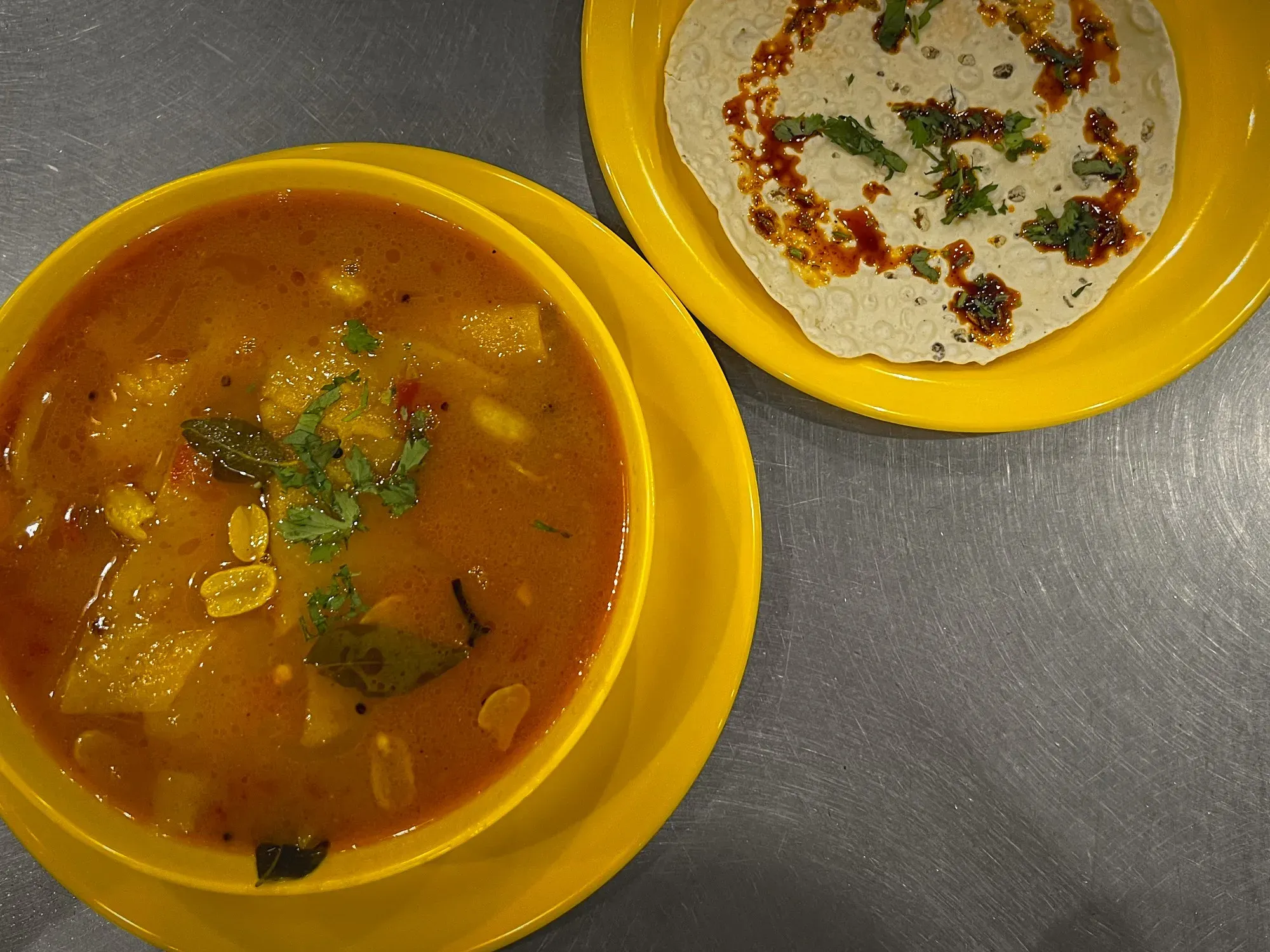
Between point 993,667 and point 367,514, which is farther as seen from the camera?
point 993,667

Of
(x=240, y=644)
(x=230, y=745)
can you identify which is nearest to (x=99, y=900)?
(x=230, y=745)

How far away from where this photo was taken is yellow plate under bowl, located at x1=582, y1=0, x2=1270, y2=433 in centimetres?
226

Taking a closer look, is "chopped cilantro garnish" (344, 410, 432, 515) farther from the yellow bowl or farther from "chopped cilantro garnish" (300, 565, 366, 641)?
the yellow bowl

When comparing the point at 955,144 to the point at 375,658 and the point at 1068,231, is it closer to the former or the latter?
the point at 1068,231

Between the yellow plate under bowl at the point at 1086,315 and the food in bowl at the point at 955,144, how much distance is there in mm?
94

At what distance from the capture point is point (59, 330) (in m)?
1.89

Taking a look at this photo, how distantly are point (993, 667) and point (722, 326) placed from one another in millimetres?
1308

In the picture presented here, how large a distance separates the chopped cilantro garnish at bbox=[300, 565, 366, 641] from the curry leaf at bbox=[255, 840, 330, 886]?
47cm

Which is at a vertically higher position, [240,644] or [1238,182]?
[1238,182]

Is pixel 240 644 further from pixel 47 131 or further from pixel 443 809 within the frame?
pixel 47 131

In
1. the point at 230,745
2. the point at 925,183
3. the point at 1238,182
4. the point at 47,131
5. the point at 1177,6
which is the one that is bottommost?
the point at 230,745

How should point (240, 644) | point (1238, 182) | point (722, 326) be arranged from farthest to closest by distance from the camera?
point (1238, 182), point (722, 326), point (240, 644)

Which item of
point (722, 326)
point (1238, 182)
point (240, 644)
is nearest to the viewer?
point (240, 644)

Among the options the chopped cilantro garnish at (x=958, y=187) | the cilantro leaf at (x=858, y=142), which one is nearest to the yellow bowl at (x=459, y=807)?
the cilantro leaf at (x=858, y=142)
